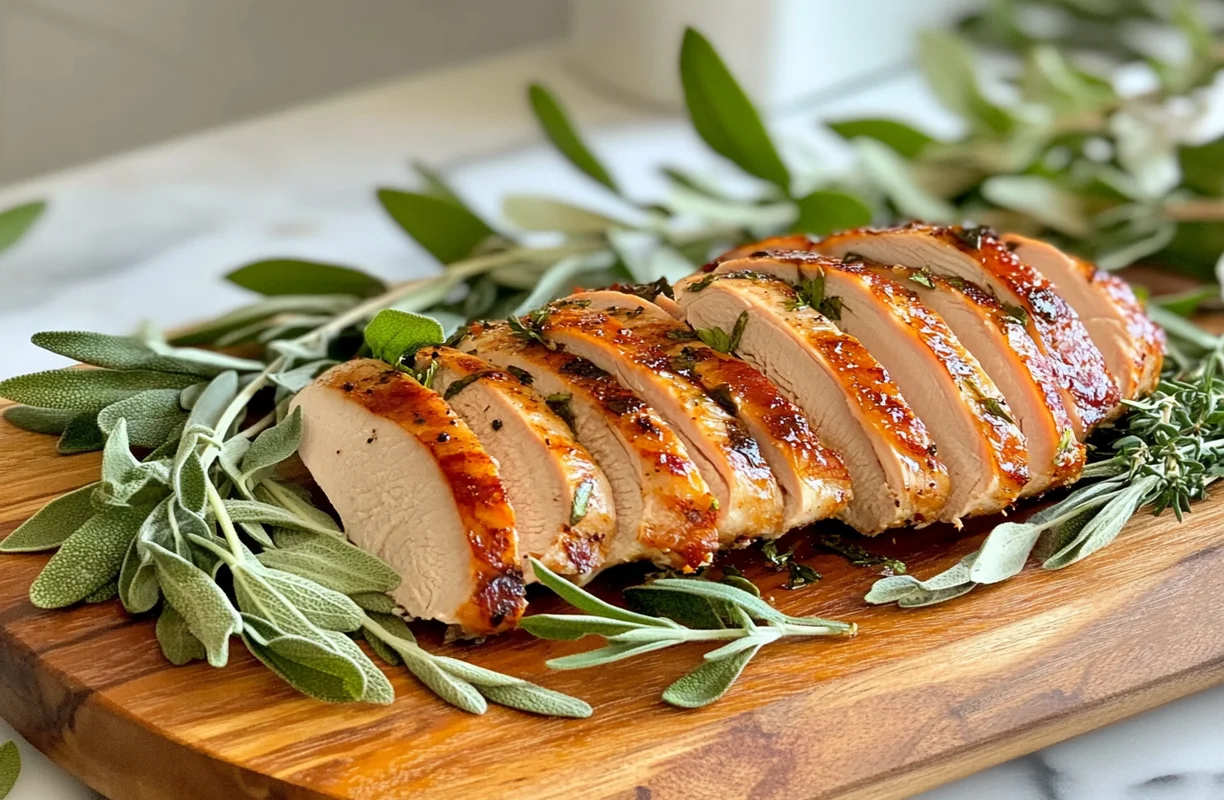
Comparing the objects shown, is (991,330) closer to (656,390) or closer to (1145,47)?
(656,390)

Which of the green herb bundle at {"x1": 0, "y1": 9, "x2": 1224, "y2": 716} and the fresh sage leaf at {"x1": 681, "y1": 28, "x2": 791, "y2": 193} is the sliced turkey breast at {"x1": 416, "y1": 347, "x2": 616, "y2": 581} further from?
the fresh sage leaf at {"x1": 681, "y1": 28, "x2": 791, "y2": 193}

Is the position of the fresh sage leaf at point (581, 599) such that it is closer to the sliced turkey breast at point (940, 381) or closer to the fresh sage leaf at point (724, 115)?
the sliced turkey breast at point (940, 381)

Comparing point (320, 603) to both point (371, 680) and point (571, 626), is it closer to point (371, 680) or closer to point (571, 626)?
point (371, 680)

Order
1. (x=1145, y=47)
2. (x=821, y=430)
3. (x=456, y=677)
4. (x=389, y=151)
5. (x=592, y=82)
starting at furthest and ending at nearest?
(x=1145, y=47), (x=592, y=82), (x=389, y=151), (x=821, y=430), (x=456, y=677)

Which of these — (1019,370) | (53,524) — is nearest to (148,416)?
(53,524)

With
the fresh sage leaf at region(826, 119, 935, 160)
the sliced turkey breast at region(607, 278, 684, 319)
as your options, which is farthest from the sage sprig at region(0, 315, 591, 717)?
the fresh sage leaf at region(826, 119, 935, 160)

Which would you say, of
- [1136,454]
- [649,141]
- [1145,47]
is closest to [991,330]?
[1136,454]
